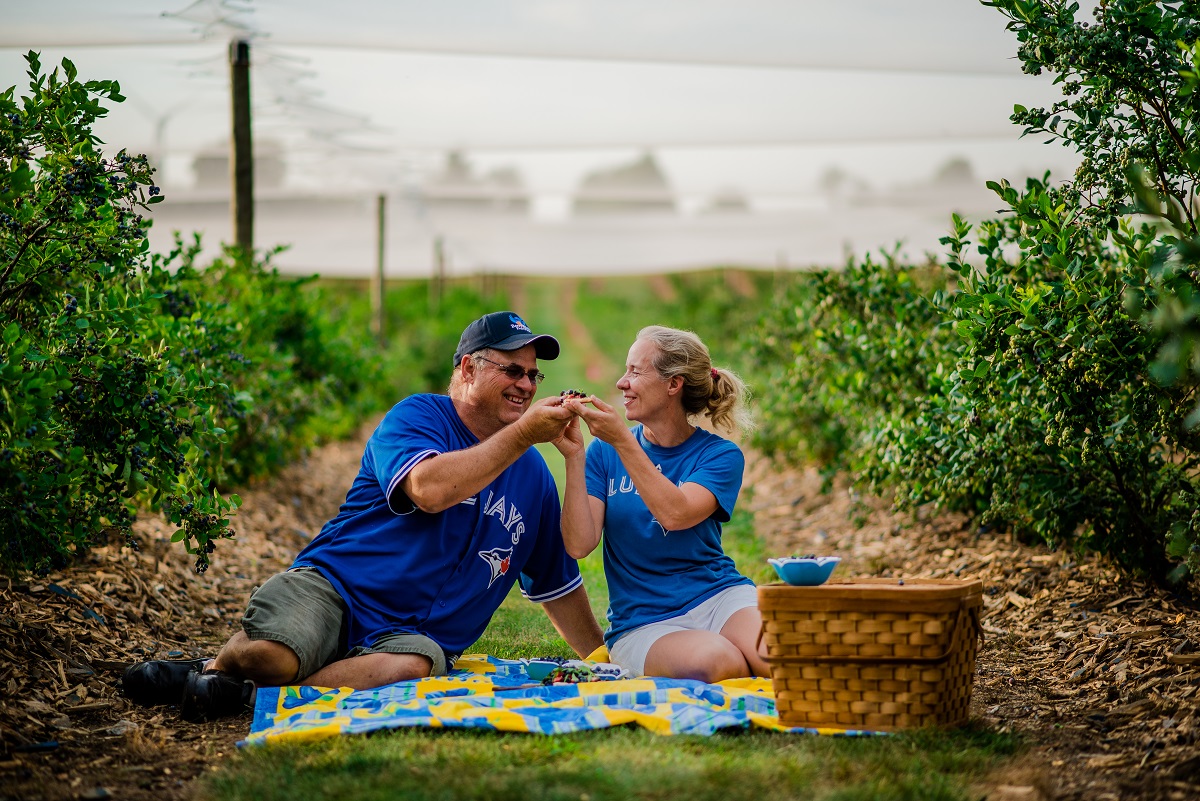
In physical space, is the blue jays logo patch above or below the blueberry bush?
below

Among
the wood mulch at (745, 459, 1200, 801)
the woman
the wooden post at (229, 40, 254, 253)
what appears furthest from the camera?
the wooden post at (229, 40, 254, 253)

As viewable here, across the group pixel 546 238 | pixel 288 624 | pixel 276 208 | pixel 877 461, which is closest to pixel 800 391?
pixel 877 461

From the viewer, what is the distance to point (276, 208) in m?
12.1

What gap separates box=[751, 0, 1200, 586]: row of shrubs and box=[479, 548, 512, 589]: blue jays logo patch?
6.06ft

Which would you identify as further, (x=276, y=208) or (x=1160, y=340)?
(x=276, y=208)

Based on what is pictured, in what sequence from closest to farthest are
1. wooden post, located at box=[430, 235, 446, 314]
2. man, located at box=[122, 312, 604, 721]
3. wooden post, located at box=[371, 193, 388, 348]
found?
man, located at box=[122, 312, 604, 721] < wooden post, located at box=[371, 193, 388, 348] < wooden post, located at box=[430, 235, 446, 314]

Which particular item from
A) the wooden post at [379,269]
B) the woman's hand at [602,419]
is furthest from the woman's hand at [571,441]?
the wooden post at [379,269]

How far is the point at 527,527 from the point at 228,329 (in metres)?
2.36

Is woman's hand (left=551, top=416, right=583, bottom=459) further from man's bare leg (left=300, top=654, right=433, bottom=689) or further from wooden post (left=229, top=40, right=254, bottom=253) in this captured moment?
wooden post (left=229, top=40, right=254, bottom=253)

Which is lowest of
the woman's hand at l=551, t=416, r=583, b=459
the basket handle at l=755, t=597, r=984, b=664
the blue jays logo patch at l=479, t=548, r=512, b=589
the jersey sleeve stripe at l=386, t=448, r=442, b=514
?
the basket handle at l=755, t=597, r=984, b=664

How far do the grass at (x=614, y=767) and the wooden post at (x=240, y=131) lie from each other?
4.86 meters

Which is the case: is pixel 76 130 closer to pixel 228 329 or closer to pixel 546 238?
pixel 228 329

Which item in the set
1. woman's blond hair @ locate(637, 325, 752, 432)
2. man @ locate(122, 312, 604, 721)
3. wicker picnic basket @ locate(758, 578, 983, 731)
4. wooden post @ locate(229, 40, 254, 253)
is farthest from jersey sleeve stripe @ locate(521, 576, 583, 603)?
wooden post @ locate(229, 40, 254, 253)

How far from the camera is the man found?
343cm
